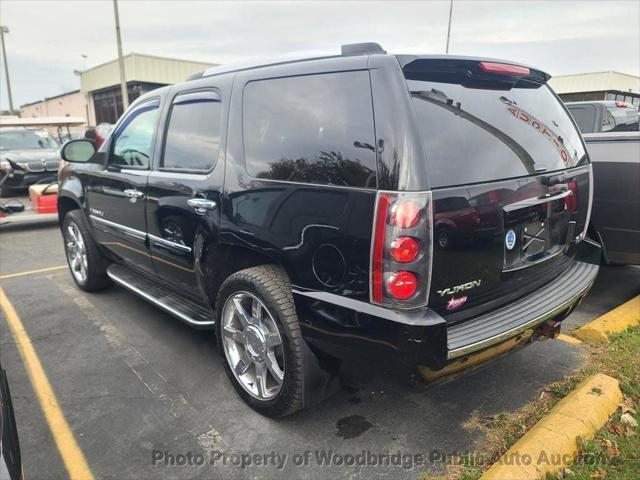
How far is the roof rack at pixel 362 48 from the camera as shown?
2285 millimetres

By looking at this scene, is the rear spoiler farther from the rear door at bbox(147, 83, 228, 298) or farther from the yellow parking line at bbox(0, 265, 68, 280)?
the yellow parking line at bbox(0, 265, 68, 280)

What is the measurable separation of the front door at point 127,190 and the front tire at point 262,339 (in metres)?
1.16

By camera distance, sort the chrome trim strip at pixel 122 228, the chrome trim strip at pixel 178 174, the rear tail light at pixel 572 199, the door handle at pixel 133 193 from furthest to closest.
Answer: the chrome trim strip at pixel 122 228
the door handle at pixel 133 193
the chrome trim strip at pixel 178 174
the rear tail light at pixel 572 199

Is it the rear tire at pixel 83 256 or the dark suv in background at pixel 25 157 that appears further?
the dark suv in background at pixel 25 157

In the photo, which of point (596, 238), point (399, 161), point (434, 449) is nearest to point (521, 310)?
point (434, 449)

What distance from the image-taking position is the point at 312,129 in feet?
7.77

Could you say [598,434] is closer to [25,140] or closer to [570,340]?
[570,340]

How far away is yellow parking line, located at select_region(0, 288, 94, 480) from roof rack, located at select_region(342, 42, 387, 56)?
96.5 inches

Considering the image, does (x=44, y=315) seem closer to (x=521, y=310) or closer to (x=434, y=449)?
(x=434, y=449)

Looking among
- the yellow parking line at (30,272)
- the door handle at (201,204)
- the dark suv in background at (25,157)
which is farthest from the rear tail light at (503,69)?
the dark suv in background at (25,157)

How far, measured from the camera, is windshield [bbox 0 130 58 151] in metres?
12.5

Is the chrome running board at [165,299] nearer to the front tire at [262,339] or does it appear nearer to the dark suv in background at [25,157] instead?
the front tire at [262,339]

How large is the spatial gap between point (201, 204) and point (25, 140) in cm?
1240

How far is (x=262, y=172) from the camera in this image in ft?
8.47
